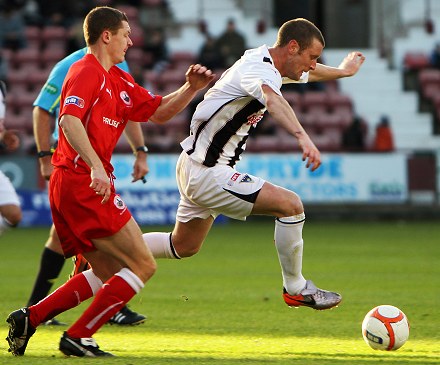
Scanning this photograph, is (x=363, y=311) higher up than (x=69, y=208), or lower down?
lower down

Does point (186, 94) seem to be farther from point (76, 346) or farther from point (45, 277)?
point (45, 277)

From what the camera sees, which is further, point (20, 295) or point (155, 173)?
point (155, 173)

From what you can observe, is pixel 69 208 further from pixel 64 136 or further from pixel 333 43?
pixel 333 43

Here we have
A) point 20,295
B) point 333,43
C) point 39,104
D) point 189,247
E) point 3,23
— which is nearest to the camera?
point 189,247

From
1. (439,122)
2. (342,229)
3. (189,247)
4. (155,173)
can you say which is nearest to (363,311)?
(189,247)

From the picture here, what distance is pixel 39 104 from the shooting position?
8.05 meters

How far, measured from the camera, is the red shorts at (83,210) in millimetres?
6016

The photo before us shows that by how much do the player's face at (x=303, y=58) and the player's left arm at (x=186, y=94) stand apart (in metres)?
0.65

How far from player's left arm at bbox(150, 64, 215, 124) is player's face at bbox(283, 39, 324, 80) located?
653 millimetres

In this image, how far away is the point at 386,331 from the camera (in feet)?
21.1

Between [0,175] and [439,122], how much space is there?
1585cm

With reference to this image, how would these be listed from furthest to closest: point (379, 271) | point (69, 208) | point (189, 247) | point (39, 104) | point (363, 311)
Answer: point (379, 271) < point (363, 311) < point (39, 104) < point (189, 247) < point (69, 208)

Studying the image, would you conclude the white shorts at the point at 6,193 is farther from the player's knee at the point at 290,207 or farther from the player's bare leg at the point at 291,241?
the player's knee at the point at 290,207

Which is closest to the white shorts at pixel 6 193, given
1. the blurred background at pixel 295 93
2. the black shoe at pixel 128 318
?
the black shoe at pixel 128 318
